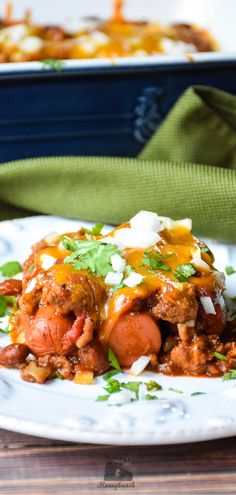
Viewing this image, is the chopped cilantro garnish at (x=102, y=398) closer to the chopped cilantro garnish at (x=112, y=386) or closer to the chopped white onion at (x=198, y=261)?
the chopped cilantro garnish at (x=112, y=386)

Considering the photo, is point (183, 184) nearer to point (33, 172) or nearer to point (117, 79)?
point (33, 172)

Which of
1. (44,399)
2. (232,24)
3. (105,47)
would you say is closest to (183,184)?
(44,399)

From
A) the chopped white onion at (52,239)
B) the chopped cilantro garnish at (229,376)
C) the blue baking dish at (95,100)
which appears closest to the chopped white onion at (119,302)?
the chopped cilantro garnish at (229,376)

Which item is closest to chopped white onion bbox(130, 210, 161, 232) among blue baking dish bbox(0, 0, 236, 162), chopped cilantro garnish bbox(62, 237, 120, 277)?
chopped cilantro garnish bbox(62, 237, 120, 277)

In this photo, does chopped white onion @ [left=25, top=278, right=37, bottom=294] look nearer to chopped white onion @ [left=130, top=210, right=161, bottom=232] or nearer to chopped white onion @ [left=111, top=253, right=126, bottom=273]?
chopped white onion @ [left=111, top=253, right=126, bottom=273]

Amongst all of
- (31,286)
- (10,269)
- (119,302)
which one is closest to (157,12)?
(10,269)
